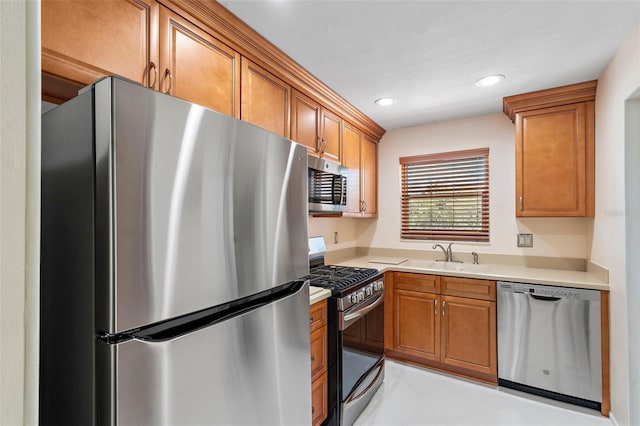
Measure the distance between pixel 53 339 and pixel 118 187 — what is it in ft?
1.57

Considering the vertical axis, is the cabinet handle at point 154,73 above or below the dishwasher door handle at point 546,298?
above

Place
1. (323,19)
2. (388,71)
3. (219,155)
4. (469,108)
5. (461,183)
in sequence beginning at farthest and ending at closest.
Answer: (461,183) < (469,108) < (388,71) < (323,19) < (219,155)

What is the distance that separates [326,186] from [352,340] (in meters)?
1.06

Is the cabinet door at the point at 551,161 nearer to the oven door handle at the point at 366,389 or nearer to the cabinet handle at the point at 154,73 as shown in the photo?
the oven door handle at the point at 366,389

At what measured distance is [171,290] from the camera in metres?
0.82

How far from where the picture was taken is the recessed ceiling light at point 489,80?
7.31 ft

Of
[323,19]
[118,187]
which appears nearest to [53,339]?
[118,187]

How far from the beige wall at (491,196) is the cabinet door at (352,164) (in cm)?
59

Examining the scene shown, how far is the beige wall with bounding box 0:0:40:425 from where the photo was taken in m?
0.28

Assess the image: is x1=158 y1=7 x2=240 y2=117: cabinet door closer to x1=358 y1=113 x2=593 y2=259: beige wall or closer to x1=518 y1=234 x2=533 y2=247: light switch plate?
x1=358 y1=113 x2=593 y2=259: beige wall

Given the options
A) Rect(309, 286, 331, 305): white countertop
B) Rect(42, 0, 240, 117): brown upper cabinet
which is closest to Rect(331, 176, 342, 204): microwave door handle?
Rect(309, 286, 331, 305): white countertop

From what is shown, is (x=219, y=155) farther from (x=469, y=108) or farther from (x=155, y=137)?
(x=469, y=108)

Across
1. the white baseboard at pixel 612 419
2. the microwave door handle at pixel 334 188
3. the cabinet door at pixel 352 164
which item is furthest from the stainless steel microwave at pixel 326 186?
the white baseboard at pixel 612 419

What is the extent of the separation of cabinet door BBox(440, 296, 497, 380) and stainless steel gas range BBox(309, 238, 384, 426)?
23.7 inches
